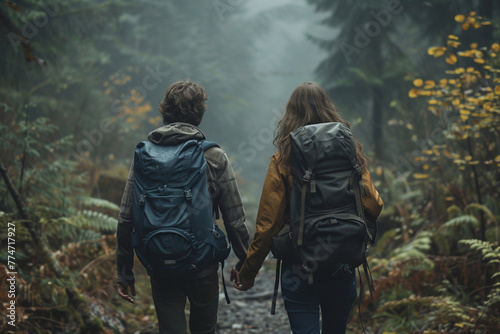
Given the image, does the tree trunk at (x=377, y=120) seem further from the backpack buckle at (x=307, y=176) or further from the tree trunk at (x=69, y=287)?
the backpack buckle at (x=307, y=176)

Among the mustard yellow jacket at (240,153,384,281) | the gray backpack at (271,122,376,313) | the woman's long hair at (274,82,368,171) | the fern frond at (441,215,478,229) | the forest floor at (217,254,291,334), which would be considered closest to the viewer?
the gray backpack at (271,122,376,313)

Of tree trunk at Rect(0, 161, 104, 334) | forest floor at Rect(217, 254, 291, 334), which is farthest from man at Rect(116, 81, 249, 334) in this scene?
forest floor at Rect(217, 254, 291, 334)

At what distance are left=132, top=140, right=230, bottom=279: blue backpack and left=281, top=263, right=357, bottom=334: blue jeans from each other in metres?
0.54

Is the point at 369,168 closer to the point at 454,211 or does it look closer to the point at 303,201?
the point at 454,211

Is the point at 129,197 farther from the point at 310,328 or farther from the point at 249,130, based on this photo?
the point at 249,130

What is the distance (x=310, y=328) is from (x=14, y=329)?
2712mm

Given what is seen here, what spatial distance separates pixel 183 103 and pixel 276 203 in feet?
3.35

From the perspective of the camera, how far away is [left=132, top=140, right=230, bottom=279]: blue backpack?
A: 2693 millimetres

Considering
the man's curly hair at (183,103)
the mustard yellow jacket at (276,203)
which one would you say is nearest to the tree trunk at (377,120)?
the mustard yellow jacket at (276,203)

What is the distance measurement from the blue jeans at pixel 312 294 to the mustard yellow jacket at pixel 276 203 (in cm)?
26

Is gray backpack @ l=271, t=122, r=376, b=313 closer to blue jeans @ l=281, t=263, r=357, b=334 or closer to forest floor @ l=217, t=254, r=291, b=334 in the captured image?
blue jeans @ l=281, t=263, r=357, b=334

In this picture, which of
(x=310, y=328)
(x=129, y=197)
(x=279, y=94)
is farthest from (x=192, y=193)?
(x=279, y=94)

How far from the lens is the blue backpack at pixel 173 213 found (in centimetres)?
269

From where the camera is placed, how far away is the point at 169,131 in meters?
2.91
